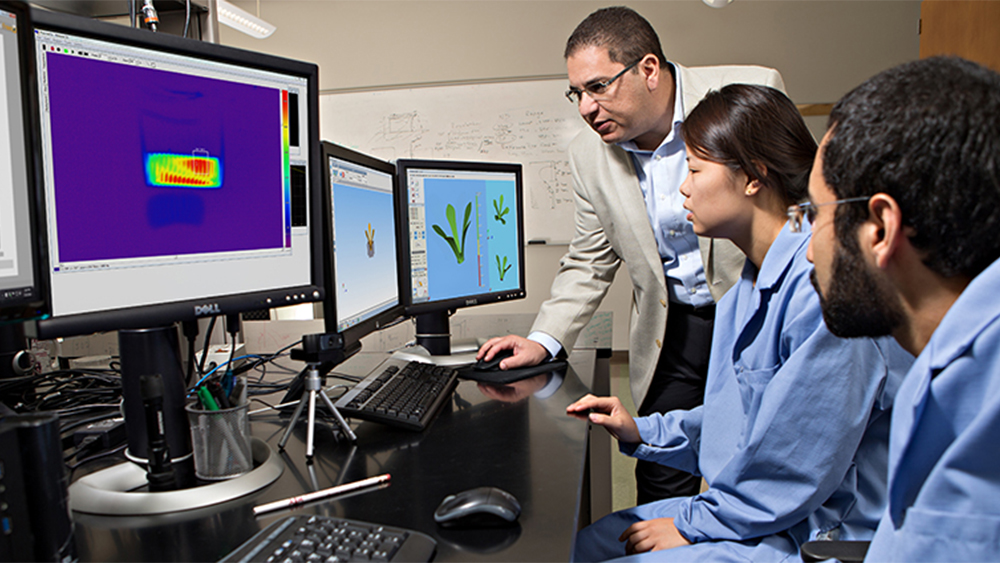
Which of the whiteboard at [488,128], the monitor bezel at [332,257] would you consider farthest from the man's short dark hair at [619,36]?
the whiteboard at [488,128]

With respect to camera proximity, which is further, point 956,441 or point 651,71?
point 651,71

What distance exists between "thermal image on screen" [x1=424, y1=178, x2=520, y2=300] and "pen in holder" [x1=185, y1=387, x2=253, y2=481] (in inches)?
28.3

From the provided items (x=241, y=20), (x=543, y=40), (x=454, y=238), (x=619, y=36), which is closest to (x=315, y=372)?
(x=454, y=238)

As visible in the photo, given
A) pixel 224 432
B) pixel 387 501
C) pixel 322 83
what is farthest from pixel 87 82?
pixel 322 83

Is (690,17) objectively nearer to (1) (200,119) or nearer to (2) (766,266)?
(2) (766,266)

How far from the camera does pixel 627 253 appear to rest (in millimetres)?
1657

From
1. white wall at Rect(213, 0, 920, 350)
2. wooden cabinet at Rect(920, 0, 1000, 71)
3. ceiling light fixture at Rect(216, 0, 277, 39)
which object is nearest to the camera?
wooden cabinet at Rect(920, 0, 1000, 71)

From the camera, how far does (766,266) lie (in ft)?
3.26

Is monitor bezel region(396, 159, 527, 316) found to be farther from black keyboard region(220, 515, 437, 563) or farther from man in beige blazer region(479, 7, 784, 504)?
black keyboard region(220, 515, 437, 563)

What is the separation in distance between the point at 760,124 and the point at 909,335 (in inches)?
22.9

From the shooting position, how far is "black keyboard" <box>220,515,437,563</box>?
537 mm

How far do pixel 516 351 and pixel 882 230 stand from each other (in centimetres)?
87

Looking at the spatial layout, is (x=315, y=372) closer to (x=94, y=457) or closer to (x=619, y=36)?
(x=94, y=457)


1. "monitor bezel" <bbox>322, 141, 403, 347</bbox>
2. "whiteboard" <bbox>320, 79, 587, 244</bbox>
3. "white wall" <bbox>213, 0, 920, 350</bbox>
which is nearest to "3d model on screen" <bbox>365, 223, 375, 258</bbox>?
"monitor bezel" <bbox>322, 141, 403, 347</bbox>
